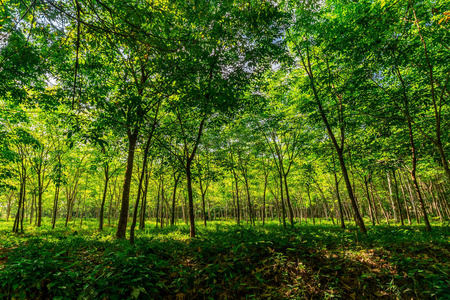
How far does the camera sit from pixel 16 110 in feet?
35.0

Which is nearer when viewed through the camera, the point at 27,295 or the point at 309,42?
the point at 27,295

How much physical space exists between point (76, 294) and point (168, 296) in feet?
6.02

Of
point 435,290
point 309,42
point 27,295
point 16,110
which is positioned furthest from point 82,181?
point 435,290

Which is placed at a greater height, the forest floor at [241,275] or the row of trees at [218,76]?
the row of trees at [218,76]

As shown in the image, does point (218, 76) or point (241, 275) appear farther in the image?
point (218, 76)

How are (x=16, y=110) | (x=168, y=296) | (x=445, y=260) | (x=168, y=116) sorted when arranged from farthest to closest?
(x=168, y=116), (x=16, y=110), (x=445, y=260), (x=168, y=296)

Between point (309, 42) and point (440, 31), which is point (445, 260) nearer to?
point (440, 31)

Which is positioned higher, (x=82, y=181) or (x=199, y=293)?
(x=82, y=181)

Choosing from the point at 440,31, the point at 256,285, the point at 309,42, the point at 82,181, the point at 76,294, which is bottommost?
the point at 256,285

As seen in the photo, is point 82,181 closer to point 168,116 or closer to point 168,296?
point 168,116

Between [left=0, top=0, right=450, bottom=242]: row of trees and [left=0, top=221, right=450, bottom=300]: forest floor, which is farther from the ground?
[left=0, top=0, right=450, bottom=242]: row of trees

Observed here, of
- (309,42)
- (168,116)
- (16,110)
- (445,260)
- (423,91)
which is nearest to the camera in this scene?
(445,260)

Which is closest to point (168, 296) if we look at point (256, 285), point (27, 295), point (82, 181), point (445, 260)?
point (256, 285)

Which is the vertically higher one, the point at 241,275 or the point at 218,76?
the point at 218,76
